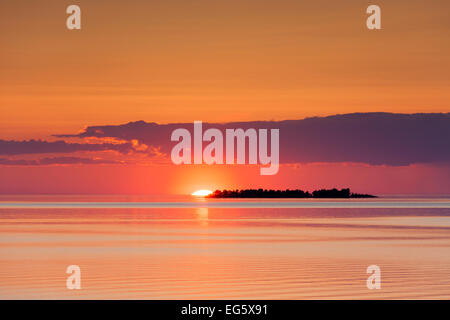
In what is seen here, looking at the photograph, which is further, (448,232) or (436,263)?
(448,232)

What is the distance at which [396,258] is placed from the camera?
104 feet

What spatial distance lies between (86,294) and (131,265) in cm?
708

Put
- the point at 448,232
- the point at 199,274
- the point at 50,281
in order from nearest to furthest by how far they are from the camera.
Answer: the point at 50,281 → the point at 199,274 → the point at 448,232

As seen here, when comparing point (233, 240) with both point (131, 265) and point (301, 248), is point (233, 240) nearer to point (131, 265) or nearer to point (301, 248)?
point (301, 248)

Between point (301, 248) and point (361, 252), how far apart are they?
A: 3132 mm

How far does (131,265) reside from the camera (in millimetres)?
28844
